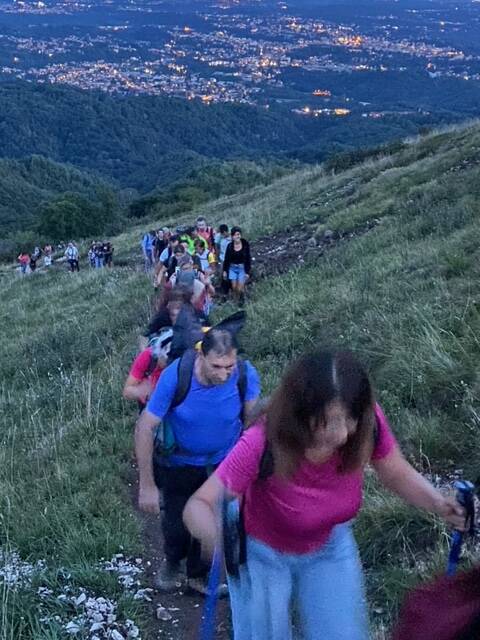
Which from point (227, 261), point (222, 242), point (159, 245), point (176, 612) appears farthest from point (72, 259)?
point (176, 612)

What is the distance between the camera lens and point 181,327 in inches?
173

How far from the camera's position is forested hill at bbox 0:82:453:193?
104812 mm

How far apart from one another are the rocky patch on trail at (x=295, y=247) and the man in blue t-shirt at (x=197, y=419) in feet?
28.2

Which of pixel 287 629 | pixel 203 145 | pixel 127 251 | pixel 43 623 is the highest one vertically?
pixel 287 629

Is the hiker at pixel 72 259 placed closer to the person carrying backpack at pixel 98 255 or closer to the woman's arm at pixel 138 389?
the person carrying backpack at pixel 98 255

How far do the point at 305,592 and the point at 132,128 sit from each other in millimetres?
115341

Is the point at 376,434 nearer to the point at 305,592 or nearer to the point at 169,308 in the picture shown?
the point at 305,592

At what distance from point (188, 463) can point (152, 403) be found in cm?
44

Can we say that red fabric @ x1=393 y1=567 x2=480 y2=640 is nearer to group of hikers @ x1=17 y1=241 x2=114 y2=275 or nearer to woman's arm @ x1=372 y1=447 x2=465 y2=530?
woman's arm @ x1=372 y1=447 x2=465 y2=530

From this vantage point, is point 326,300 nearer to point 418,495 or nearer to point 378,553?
point 378,553

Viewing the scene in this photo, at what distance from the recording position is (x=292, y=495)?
2559mm

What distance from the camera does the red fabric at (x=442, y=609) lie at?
5.03ft

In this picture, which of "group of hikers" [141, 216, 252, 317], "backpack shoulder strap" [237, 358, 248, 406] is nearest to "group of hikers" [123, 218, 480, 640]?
"backpack shoulder strap" [237, 358, 248, 406]

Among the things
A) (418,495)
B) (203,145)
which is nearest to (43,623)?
(418,495)
